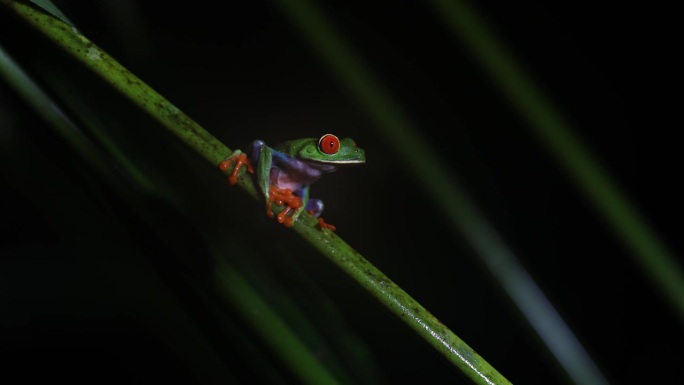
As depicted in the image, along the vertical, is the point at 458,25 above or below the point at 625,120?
below

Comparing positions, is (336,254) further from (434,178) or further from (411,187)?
(411,187)

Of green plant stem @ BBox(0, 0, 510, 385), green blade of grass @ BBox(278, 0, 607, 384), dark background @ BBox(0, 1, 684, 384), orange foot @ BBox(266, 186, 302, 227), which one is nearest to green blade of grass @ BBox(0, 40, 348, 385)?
green plant stem @ BBox(0, 0, 510, 385)

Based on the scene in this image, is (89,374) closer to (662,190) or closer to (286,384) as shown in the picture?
(286,384)

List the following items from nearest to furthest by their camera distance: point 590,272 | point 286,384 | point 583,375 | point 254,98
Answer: point 286,384, point 583,375, point 590,272, point 254,98

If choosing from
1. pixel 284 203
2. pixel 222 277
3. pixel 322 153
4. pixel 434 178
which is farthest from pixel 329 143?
pixel 222 277

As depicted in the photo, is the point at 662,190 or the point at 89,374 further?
the point at 662,190

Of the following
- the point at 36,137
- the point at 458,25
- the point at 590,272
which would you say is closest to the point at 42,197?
the point at 36,137
